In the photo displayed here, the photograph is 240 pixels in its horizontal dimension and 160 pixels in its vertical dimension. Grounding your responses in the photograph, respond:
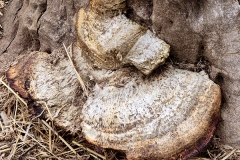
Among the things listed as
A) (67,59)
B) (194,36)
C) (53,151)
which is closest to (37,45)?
(67,59)

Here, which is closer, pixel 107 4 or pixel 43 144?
pixel 107 4

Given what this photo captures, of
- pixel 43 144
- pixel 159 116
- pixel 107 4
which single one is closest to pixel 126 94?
pixel 159 116

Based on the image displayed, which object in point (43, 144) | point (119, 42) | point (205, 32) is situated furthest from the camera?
point (43, 144)

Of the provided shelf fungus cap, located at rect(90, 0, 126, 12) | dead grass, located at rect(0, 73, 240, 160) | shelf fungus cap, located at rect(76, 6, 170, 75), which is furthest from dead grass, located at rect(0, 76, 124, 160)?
shelf fungus cap, located at rect(90, 0, 126, 12)

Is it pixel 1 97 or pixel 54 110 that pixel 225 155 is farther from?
pixel 1 97

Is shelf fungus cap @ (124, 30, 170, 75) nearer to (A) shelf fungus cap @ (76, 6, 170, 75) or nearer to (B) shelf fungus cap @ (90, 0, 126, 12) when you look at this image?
(A) shelf fungus cap @ (76, 6, 170, 75)

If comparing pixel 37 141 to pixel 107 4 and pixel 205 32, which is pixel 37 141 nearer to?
pixel 107 4

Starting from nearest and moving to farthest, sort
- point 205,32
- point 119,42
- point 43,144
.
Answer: point 205,32
point 119,42
point 43,144
